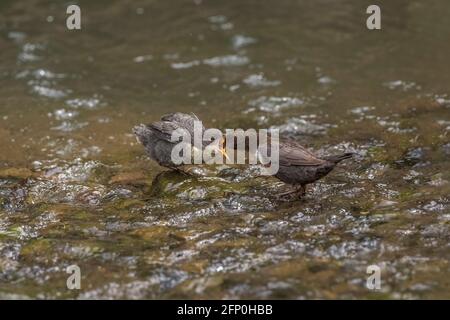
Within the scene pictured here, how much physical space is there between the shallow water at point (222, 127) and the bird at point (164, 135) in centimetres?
28

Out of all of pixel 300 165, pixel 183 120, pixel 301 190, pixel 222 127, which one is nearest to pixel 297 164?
pixel 300 165

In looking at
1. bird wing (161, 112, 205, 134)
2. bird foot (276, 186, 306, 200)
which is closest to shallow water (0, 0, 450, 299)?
bird foot (276, 186, 306, 200)

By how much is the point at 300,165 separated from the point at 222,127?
133 inches

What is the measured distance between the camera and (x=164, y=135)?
25.2 feet

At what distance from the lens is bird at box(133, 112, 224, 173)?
24.9 feet

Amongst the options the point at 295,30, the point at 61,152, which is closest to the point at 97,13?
the point at 295,30

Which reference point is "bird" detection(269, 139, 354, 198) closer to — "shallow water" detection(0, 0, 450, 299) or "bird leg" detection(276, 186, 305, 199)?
"bird leg" detection(276, 186, 305, 199)

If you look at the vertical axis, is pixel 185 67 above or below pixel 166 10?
below

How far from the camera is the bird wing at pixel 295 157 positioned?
273 inches

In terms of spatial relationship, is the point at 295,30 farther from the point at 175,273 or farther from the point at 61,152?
the point at 175,273

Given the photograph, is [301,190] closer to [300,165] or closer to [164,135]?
[300,165]
